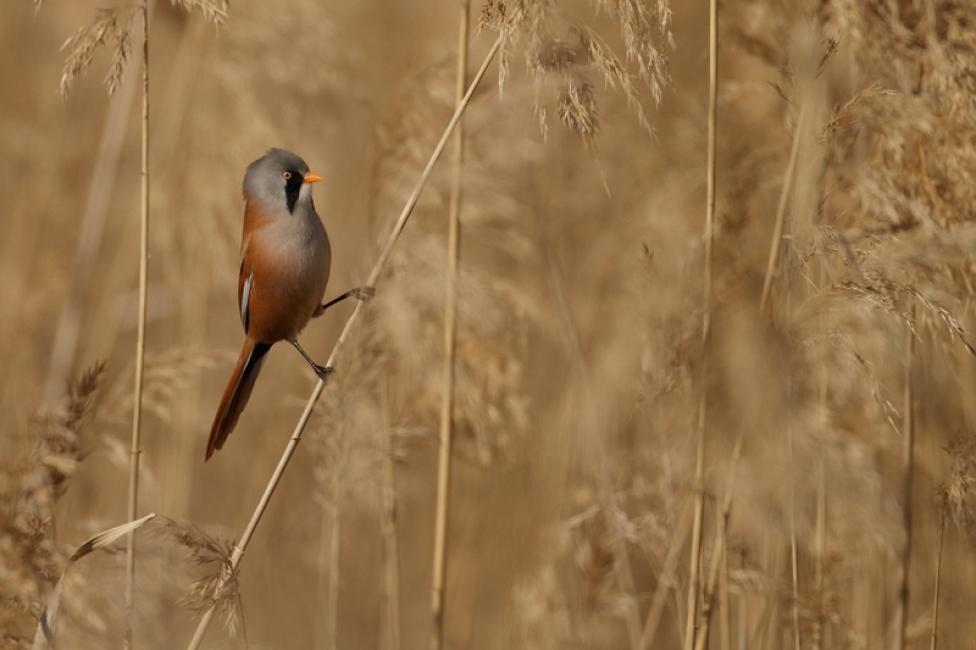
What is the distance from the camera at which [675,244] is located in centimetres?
363

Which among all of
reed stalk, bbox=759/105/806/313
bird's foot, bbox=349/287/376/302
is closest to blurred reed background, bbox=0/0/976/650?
reed stalk, bbox=759/105/806/313

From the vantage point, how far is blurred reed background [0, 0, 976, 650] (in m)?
2.38

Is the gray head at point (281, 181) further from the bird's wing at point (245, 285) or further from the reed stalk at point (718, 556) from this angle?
the reed stalk at point (718, 556)

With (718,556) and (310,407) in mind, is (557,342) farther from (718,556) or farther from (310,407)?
(310,407)

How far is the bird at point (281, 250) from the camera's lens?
3.03 meters

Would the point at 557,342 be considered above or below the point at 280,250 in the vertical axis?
below

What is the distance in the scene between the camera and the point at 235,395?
2.95 m

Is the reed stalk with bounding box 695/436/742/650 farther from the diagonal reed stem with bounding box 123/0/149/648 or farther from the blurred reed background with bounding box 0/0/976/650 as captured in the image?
the diagonal reed stem with bounding box 123/0/149/648

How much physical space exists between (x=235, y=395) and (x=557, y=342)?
2.16 meters

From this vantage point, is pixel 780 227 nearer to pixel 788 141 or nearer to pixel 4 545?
pixel 788 141

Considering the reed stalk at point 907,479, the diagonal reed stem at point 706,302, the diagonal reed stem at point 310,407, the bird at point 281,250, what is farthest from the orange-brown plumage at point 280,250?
the reed stalk at point 907,479

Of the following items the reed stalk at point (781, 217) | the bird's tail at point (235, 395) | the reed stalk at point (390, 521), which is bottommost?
the reed stalk at point (390, 521)

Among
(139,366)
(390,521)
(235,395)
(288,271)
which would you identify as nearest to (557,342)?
(390,521)

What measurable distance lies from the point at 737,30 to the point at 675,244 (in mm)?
699
